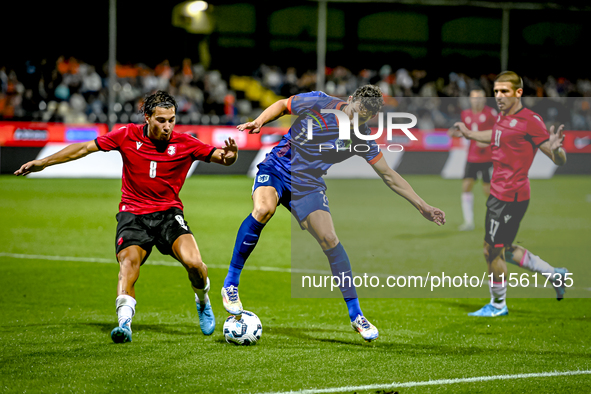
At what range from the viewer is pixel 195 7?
2781 cm

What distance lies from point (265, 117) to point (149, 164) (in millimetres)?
942

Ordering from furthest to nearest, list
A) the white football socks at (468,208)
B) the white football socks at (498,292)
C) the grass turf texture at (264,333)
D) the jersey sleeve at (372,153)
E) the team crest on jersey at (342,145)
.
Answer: the white football socks at (468,208), the white football socks at (498,292), the team crest on jersey at (342,145), the jersey sleeve at (372,153), the grass turf texture at (264,333)

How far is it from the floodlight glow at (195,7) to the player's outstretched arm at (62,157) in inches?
919

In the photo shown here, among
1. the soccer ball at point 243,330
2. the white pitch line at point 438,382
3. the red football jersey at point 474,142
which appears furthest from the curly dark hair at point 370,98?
the red football jersey at point 474,142

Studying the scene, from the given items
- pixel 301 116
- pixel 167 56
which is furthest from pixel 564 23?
pixel 301 116

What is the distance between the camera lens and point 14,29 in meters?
25.9

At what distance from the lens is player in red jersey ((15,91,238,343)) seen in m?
5.39

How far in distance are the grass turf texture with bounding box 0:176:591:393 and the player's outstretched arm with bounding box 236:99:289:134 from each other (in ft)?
5.12

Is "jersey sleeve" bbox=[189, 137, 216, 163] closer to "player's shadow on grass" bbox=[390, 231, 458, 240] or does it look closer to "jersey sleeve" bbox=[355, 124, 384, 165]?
"jersey sleeve" bbox=[355, 124, 384, 165]

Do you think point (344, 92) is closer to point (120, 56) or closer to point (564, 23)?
point (120, 56)

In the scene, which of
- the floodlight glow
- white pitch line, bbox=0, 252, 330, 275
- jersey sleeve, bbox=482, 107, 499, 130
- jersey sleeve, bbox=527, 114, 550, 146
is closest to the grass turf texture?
white pitch line, bbox=0, 252, 330, 275

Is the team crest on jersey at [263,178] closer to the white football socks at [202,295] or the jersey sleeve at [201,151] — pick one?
the jersey sleeve at [201,151]

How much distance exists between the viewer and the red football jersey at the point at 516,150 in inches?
261

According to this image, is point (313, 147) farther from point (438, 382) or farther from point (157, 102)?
point (438, 382)
